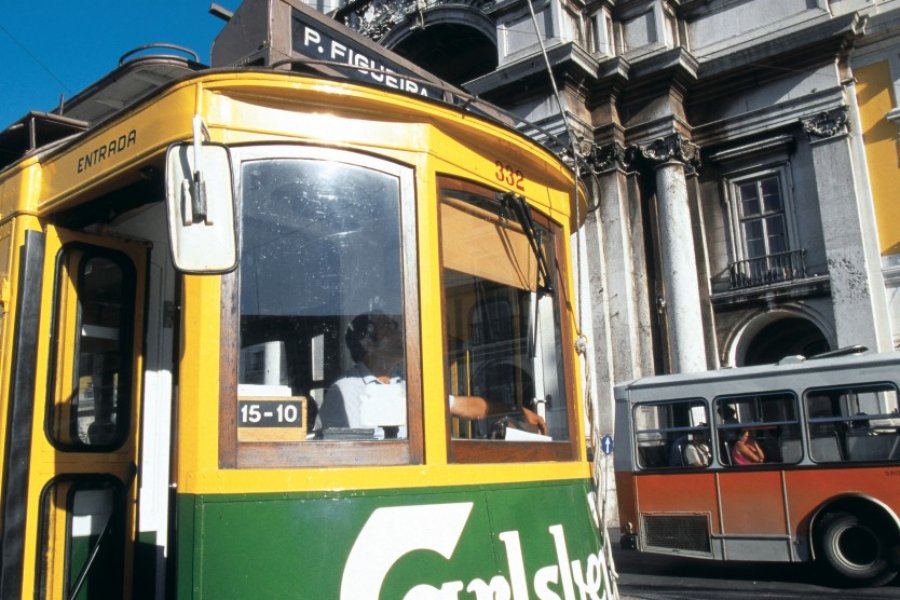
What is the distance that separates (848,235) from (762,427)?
6.83 metres

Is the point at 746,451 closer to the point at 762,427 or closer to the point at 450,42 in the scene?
the point at 762,427

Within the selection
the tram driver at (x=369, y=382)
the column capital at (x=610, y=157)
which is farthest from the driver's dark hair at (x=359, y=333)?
the column capital at (x=610, y=157)

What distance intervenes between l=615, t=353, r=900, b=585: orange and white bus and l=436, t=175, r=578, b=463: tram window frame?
7572 millimetres

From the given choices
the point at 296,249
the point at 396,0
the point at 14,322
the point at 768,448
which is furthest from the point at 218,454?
the point at 396,0

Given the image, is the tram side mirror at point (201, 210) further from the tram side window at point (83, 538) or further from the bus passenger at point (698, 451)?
the bus passenger at point (698, 451)

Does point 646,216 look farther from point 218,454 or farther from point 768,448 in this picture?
point 218,454

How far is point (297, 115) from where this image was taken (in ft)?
8.66

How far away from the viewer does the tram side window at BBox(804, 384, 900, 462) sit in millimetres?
9477

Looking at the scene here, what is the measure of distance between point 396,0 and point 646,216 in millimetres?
8381

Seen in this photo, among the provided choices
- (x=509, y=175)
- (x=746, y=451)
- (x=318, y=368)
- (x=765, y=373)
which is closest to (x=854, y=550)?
(x=746, y=451)

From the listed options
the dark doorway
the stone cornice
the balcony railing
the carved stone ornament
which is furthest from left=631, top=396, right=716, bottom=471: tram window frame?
the dark doorway

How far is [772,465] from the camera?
33.3ft

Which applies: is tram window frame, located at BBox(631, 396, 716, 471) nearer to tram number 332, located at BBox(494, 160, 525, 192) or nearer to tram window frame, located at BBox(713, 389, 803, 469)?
tram window frame, located at BBox(713, 389, 803, 469)

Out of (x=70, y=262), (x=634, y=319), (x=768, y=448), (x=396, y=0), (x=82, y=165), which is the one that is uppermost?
(x=396, y=0)
